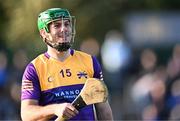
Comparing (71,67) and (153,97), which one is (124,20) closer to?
(153,97)

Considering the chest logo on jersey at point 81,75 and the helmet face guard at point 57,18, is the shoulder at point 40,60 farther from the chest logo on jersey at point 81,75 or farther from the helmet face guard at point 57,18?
the chest logo on jersey at point 81,75

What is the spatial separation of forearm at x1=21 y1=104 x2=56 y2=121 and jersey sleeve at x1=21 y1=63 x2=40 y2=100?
12cm

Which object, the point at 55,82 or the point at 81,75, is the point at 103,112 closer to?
the point at 81,75

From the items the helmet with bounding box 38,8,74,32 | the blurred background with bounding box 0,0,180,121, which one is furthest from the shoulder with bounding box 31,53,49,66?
the blurred background with bounding box 0,0,180,121

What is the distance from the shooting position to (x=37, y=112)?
356 inches

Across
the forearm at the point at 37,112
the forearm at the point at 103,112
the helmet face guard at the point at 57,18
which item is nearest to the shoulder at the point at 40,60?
the helmet face guard at the point at 57,18

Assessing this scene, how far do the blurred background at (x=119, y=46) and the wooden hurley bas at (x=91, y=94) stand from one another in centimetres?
908

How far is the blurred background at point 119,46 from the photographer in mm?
18938

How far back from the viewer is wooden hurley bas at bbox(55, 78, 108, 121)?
28.5ft

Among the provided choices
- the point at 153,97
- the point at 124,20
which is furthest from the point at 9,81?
the point at 124,20

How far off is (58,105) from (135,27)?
17.5 m

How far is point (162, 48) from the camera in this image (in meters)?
25.2

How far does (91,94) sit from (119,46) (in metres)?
18.1

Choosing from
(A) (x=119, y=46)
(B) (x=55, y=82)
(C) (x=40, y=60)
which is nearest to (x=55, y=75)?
(B) (x=55, y=82)
